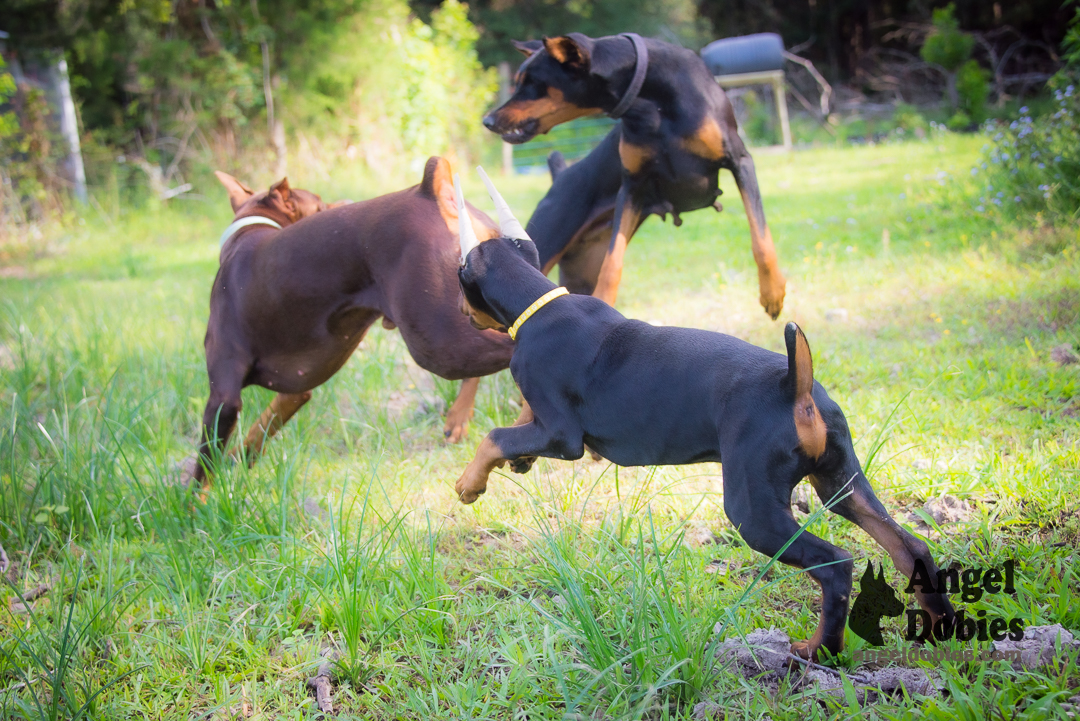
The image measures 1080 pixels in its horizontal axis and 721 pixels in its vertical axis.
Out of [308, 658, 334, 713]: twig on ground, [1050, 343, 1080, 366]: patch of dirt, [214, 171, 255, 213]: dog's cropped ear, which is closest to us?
[308, 658, 334, 713]: twig on ground

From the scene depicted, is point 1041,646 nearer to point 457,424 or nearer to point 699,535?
point 699,535

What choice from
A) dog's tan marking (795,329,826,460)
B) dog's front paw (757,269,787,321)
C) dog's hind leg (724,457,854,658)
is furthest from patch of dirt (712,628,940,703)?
dog's front paw (757,269,787,321)

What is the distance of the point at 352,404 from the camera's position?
4.10 meters

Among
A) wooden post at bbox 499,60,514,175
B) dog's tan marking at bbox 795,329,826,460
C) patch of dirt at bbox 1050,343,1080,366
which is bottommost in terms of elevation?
wooden post at bbox 499,60,514,175

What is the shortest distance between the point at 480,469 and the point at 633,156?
166 cm

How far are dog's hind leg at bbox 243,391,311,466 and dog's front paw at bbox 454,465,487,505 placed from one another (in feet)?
4.85

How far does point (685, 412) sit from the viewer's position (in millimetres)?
1977

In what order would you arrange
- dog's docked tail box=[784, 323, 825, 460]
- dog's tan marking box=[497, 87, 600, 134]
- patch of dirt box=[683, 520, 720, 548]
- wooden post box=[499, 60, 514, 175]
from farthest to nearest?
wooden post box=[499, 60, 514, 175], dog's tan marking box=[497, 87, 600, 134], patch of dirt box=[683, 520, 720, 548], dog's docked tail box=[784, 323, 825, 460]

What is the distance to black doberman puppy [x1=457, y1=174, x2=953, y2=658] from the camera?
1.77 meters

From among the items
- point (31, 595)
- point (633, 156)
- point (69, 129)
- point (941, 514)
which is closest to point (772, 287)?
point (633, 156)

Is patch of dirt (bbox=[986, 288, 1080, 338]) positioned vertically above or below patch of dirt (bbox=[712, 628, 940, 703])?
below

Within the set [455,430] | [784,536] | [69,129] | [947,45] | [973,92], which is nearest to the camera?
[784,536]

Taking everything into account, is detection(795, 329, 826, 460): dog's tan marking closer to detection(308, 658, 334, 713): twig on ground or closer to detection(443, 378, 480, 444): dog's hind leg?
detection(308, 658, 334, 713): twig on ground

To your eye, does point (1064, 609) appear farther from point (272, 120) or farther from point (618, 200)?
point (272, 120)
